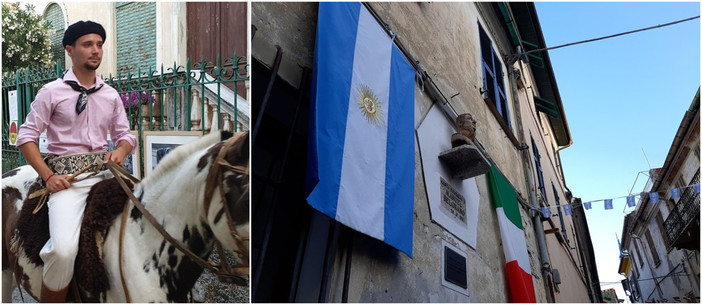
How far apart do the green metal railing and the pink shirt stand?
2.7 inches

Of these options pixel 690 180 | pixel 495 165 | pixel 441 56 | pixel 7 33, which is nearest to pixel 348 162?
pixel 7 33

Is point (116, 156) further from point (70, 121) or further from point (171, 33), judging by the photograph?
point (171, 33)

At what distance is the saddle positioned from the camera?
2.87m

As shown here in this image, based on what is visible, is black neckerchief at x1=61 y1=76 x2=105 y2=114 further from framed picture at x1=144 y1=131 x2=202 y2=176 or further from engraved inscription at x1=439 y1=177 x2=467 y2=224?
engraved inscription at x1=439 y1=177 x2=467 y2=224

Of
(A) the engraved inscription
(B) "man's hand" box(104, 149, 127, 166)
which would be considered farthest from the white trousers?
(A) the engraved inscription

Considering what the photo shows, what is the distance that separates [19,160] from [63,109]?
318mm

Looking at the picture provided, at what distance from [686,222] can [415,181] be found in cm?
1681

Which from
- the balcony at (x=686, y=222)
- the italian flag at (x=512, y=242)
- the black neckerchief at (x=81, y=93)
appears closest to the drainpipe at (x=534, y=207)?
the italian flag at (x=512, y=242)

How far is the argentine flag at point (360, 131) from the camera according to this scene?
3.47 meters

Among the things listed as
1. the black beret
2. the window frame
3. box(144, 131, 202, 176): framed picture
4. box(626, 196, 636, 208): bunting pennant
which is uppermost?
the black beret

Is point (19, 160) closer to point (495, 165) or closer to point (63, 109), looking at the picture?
point (63, 109)

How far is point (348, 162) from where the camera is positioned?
145 inches

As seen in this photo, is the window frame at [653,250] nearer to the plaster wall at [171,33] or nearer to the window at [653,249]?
the window at [653,249]

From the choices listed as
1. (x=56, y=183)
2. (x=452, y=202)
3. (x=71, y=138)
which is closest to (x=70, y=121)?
(x=71, y=138)
